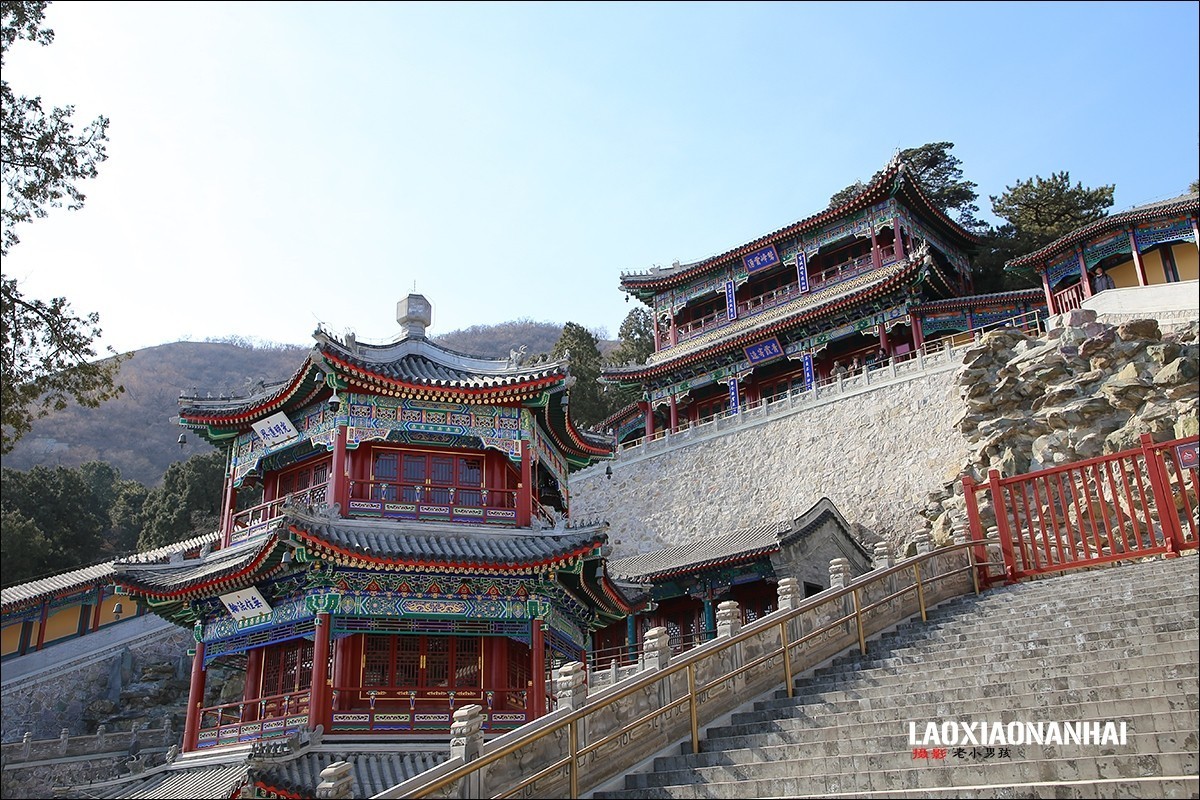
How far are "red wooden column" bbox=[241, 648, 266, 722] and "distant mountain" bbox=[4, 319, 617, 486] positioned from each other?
36.9 m

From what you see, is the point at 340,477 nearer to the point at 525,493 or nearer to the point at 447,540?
the point at 447,540

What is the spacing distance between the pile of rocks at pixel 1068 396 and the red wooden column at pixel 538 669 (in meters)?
11.8

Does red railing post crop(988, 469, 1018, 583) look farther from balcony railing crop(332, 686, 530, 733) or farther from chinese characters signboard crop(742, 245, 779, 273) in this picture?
chinese characters signboard crop(742, 245, 779, 273)

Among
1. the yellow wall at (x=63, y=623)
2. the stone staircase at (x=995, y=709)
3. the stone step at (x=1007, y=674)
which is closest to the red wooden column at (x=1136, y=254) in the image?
the stone staircase at (x=995, y=709)

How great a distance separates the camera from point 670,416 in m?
38.8

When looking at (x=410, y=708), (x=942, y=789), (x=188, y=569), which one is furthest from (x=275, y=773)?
(x=942, y=789)

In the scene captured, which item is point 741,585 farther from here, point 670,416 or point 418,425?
point 670,416

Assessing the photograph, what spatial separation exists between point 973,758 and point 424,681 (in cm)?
943

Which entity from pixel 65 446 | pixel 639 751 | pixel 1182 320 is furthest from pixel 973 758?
pixel 65 446

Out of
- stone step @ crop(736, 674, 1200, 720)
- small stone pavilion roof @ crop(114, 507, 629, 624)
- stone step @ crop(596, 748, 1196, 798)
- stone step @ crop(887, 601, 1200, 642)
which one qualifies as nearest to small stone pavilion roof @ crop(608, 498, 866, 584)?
small stone pavilion roof @ crop(114, 507, 629, 624)

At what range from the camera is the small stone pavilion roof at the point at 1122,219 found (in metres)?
27.8

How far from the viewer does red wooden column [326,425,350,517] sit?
15.8 metres

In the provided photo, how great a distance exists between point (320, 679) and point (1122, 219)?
25.6 m

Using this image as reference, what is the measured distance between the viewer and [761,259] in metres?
38.6
